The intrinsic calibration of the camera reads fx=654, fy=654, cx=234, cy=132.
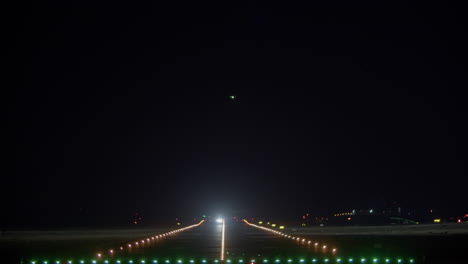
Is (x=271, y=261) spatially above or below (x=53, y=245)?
below

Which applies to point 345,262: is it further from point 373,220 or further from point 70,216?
point 70,216

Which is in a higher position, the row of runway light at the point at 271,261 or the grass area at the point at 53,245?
the grass area at the point at 53,245

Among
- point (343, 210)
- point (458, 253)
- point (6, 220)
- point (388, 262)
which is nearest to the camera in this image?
point (388, 262)

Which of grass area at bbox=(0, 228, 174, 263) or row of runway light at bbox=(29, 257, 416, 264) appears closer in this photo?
row of runway light at bbox=(29, 257, 416, 264)

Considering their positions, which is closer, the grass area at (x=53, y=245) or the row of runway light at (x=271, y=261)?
the row of runway light at (x=271, y=261)

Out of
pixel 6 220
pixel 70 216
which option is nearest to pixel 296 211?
pixel 70 216

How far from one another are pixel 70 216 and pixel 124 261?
4578 inches

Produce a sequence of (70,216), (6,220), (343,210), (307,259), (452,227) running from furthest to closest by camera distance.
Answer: (343,210)
(70,216)
(6,220)
(452,227)
(307,259)

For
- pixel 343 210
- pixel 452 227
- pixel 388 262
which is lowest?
pixel 388 262

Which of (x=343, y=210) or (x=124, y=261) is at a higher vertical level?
(x=343, y=210)

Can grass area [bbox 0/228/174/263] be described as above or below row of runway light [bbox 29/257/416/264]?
above

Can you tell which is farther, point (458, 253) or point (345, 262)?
point (458, 253)

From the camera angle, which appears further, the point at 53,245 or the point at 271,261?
the point at 53,245

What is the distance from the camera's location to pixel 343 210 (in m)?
168
